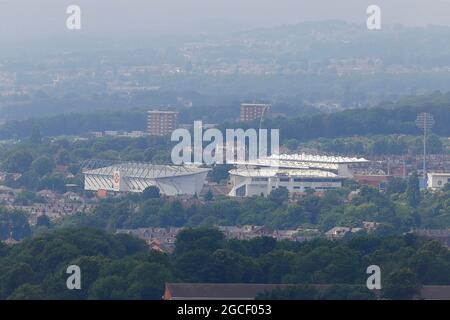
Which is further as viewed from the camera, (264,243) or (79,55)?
(79,55)

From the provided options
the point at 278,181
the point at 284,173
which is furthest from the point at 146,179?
the point at 284,173

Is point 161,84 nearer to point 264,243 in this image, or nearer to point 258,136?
point 258,136

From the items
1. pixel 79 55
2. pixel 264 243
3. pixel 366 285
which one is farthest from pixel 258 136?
pixel 79 55

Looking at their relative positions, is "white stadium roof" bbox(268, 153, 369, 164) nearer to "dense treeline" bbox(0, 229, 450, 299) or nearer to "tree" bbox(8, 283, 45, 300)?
"dense treeline" bbox(0, 229, 450, 299)

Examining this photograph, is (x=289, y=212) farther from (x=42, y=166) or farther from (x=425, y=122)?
(x=425, y=122)

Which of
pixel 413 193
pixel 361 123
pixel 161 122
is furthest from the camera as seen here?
pixel 161 122

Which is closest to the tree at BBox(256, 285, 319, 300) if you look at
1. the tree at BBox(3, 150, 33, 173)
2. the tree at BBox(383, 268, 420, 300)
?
the tree at BBox(383, 268, 420, 300)
